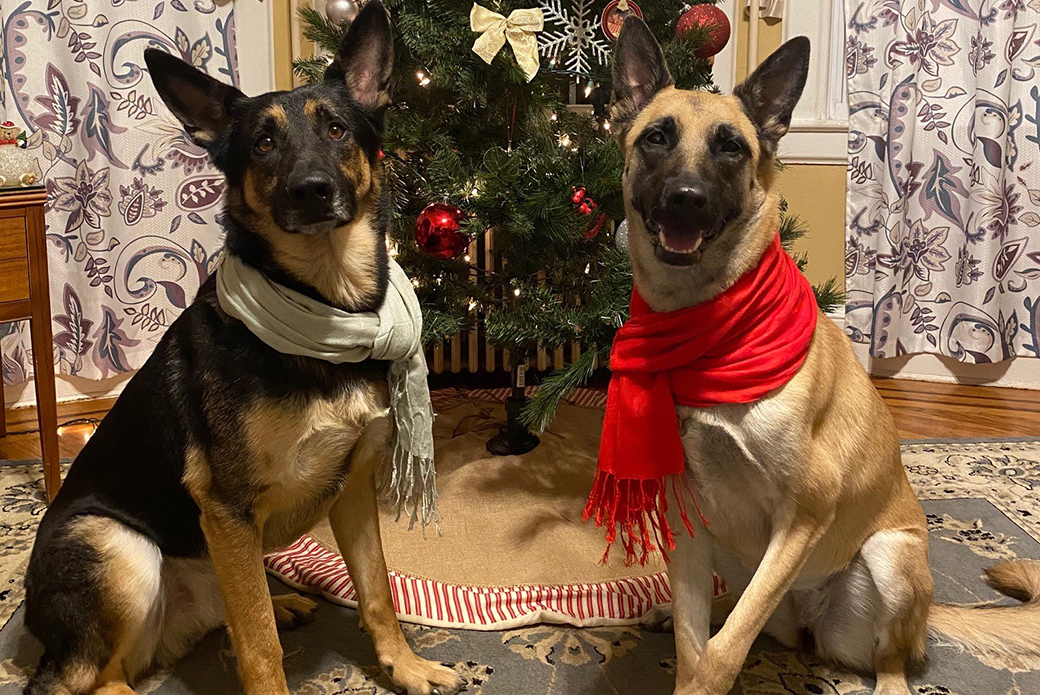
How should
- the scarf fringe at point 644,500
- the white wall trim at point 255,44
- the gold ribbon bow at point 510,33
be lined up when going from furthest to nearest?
the white wall trim at point 255,44
the gold ribbon bow at point 510,33
the scarf fringe at point 644,500

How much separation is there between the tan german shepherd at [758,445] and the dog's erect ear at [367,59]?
1.49ft

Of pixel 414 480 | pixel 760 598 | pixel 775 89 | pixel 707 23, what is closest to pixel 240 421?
pixel 414 480

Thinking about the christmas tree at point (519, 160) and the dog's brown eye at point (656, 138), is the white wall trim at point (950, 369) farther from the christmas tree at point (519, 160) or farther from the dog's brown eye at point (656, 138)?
the dog's brown eye at point (656, 138)

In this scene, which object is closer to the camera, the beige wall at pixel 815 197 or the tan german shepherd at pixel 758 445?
the tan german shepherd at pixel 758 445

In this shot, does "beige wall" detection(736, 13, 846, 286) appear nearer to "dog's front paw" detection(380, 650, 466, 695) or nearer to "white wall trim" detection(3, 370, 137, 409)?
"dog's front paw" detection(380, 650, 466, 695)

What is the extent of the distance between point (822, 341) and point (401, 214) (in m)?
1.40

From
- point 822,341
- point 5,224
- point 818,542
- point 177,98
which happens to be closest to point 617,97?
point 822,341

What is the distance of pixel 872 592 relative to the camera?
1659mm

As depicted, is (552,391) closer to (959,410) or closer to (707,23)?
(707,23)

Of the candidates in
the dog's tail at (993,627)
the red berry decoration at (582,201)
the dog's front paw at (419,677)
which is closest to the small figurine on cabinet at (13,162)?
the red berry decoration at (582,201)

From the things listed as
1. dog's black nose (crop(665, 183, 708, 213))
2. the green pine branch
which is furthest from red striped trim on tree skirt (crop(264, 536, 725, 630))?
dog's black nose (crop(665, 183, 708, 213))

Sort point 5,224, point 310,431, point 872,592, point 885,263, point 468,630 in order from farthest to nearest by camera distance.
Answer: point 885,263, point 5,224, point 468,630, point 872,592, point 310,431

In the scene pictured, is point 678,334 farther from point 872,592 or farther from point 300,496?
point 300,496

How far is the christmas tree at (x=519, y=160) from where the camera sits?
2316 millimetres
